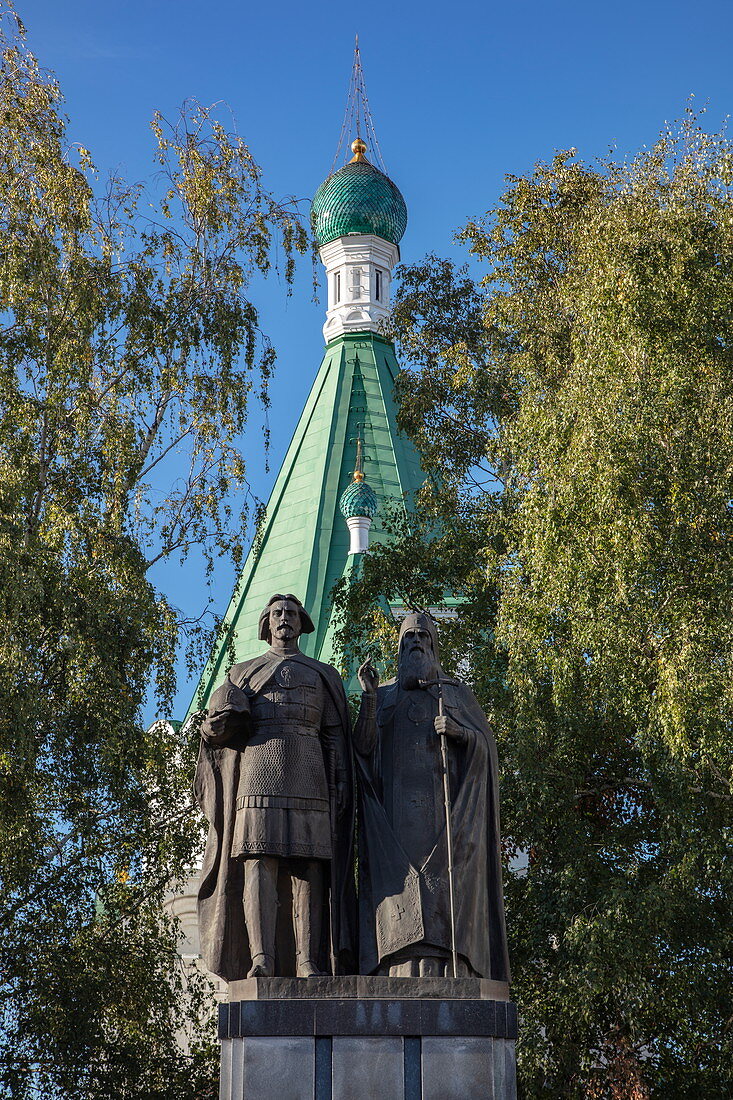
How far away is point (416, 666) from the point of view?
8.59 metres

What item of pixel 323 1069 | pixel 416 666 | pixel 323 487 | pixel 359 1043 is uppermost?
pixel 323 487

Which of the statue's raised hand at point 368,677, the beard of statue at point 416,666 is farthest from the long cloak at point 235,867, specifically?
the beard of statue at point 416,666

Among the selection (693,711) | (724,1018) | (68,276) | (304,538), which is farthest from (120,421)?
(304,538)

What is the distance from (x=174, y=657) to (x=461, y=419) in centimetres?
588

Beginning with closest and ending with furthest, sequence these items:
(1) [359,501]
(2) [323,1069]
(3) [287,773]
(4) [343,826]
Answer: (2) [323,1069] < (3) [287,773] < (4) [343,826] < (1) [359,501]

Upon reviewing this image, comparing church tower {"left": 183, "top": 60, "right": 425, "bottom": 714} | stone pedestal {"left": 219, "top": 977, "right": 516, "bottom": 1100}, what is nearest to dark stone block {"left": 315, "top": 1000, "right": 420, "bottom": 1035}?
stone pedestal {"left": 219, "top": 977, "right": 516, "bottom": 1100}

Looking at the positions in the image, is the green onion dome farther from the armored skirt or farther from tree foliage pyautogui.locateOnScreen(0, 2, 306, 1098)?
the armored skirt

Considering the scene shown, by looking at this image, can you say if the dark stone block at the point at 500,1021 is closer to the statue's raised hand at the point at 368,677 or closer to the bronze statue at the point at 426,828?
the bronze statue at the point at 426,828

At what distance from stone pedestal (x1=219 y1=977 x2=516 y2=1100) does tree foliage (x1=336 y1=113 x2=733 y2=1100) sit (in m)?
5.67

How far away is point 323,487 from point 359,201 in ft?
22.8

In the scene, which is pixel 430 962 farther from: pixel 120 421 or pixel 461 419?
pixel 461 419

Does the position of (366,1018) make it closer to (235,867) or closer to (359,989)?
(359,989)

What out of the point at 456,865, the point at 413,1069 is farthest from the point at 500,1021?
the point at 456,865

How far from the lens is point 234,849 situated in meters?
8.02
